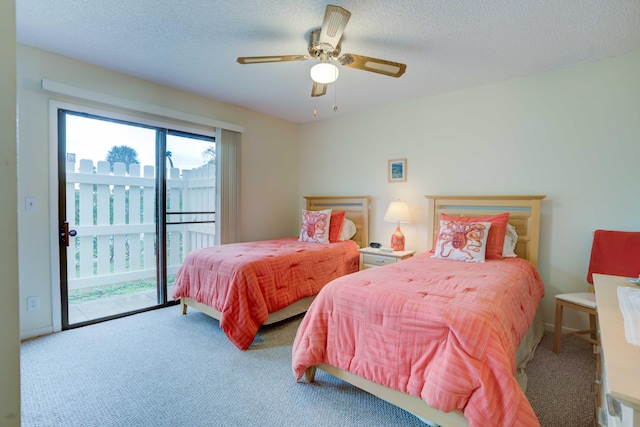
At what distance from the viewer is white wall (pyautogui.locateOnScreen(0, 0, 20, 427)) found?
0.51 metres

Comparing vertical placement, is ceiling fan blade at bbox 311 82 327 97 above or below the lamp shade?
above

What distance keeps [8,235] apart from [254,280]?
210 cm

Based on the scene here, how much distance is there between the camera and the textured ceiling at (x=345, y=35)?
1937 millimetres

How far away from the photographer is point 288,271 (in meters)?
2.87

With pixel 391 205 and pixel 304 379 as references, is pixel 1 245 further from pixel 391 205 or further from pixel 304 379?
pixel 391 205

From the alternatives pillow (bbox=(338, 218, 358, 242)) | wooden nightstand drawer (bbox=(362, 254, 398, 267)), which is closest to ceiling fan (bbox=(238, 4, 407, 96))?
wooden nightstand drawer (bbox=(362, 254, 398, 267))

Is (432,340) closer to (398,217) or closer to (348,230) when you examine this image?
(398,217)

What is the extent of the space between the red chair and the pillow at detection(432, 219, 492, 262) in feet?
2.20

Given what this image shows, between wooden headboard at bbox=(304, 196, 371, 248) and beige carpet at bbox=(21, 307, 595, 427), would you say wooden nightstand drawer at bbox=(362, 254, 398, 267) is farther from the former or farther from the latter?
beige carpet at bbox=(21, 307, 595, 427)

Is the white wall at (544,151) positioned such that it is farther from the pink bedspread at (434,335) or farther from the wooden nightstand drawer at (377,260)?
the pink bedspread at (434,335)

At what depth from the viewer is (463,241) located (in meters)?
2.74

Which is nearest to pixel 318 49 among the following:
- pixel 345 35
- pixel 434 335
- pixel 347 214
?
pixel 345 35

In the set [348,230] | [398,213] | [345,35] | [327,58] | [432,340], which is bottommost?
[432,340]

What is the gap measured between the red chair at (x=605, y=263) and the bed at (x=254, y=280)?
203 cm
